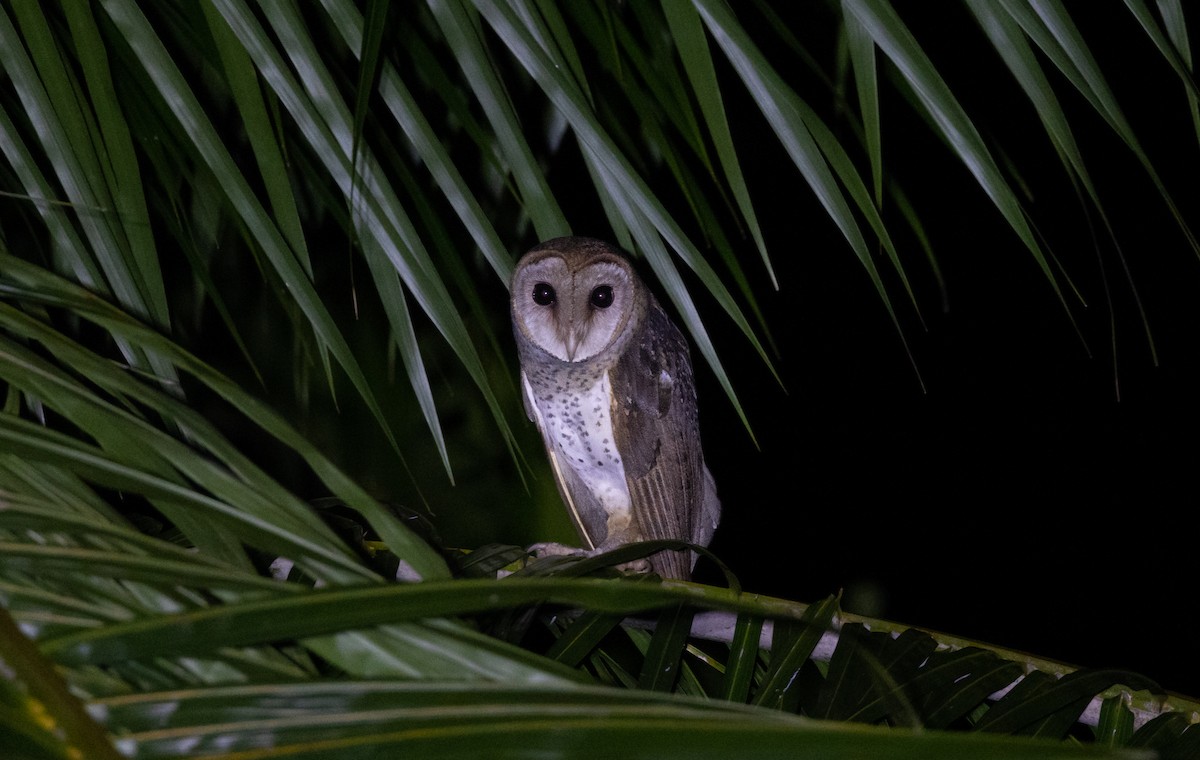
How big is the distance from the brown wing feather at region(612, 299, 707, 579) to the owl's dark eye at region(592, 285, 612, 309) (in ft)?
0.40

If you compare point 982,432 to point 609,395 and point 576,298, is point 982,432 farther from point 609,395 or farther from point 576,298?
point 576,298

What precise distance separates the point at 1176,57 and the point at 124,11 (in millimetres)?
910

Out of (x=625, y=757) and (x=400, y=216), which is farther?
(x=400, y=216)

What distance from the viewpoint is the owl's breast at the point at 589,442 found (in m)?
2.20

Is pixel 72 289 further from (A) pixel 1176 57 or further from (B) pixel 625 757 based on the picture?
(A) pixel 1176 57

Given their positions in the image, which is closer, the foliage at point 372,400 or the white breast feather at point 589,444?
the foliage at point 372,400

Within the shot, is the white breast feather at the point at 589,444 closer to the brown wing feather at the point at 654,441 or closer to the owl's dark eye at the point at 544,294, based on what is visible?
the brown wing feather at the point at 654,441

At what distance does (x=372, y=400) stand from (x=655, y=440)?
131 centimetres

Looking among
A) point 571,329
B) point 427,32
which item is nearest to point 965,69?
point 571,329

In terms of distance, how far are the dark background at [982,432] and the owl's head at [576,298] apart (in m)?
3.19

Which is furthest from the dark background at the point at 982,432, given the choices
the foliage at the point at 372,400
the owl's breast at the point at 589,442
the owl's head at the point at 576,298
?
the foliage at the point at 372,400

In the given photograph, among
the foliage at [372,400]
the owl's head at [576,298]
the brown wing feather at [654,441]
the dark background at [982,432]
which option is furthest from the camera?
the dark background at [982,432]

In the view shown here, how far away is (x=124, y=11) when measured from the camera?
886mm

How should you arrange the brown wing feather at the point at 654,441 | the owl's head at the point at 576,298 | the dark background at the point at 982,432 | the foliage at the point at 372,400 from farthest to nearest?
the dark background at the point at 982,432 < the brown wing feather at the point at 654,441 < the owl's head at the point at 576,298 < the foliage at the point at 372,400
